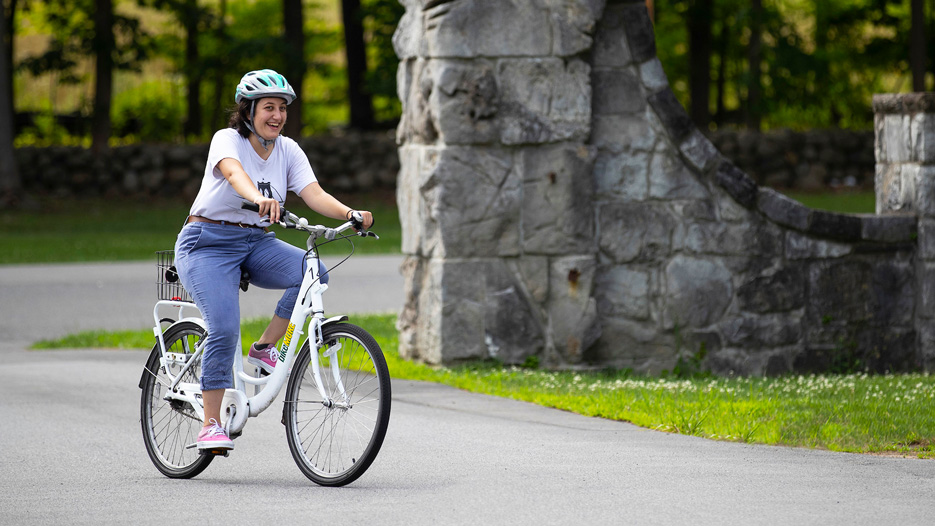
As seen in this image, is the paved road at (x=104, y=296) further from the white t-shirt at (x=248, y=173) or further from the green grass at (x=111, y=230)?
the white t-shirt at (x=248, y=173)

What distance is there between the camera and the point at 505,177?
855 centimetres

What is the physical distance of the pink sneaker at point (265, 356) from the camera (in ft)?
18.8

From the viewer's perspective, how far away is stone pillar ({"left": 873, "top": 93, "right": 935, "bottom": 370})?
29.9 feet

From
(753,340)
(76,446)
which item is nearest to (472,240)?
(753,340)

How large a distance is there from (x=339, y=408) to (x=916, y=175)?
5.58 meters

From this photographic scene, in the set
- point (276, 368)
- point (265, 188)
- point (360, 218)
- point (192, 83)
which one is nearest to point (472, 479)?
point (276, 368)

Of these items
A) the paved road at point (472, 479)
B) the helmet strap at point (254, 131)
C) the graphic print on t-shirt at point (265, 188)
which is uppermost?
the helmet strap at point (254, 131)

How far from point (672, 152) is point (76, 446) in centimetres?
457

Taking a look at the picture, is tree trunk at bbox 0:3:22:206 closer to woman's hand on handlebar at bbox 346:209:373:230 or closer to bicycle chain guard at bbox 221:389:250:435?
bicycle chain guard at bbox 221:389:250:435

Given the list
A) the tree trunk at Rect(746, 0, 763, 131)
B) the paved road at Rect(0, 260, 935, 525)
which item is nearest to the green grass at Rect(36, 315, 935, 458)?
the paved road at Rect(0, 260, 935, 525)

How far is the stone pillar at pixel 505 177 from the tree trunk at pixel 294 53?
1999 cm

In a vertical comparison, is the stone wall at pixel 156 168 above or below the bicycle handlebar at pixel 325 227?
above

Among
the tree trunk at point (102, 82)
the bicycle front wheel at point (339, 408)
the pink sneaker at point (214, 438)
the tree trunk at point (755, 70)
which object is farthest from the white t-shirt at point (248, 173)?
the tree trunk at point (755, 70)

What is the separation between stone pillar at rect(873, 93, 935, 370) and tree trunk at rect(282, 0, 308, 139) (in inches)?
A: 787
